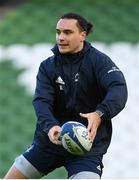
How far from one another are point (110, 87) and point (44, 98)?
18.3 inches

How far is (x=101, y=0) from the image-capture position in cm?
1130

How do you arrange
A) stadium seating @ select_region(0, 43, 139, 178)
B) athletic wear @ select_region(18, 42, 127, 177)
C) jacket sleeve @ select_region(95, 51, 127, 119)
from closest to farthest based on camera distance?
jacket sleeve @ select_region(95, 51, 127, 119)
athletic wear @ select_region(18, 42, 127, 177)
stadium seating @ select_region(0, 43, 139, 178)

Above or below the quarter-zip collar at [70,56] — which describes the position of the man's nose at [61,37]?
above

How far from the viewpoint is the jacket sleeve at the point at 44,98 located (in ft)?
17.5

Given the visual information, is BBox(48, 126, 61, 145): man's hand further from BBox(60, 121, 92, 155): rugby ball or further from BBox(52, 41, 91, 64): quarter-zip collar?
BBox(52, 41, 91, 64): quarter-zip collar

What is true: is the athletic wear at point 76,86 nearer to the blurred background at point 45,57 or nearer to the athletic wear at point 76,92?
the athletic wear at point 76,92

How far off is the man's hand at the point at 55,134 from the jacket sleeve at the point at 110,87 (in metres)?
0.29

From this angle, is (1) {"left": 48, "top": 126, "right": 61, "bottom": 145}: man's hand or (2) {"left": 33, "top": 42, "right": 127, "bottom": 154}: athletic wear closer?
(1) {"left": 48, "top": 126, "right": 61, "bottom": 145}: man's hand

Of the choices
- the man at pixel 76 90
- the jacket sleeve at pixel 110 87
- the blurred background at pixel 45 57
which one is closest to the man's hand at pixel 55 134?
the man at pixel 76 90

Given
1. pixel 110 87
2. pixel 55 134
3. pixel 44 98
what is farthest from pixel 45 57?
pixel 55 134

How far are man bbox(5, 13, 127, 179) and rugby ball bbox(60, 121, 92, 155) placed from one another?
164 millimetres

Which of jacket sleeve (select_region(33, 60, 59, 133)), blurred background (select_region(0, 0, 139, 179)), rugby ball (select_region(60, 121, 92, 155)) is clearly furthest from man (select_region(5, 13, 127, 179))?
blurred background (select_region(0, 0, 139, 179))

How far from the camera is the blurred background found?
31.4 ft

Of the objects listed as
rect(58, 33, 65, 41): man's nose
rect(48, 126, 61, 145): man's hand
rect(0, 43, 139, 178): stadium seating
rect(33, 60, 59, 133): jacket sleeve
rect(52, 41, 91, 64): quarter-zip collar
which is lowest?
rect(0, 43, 139, 178): stadium seating
